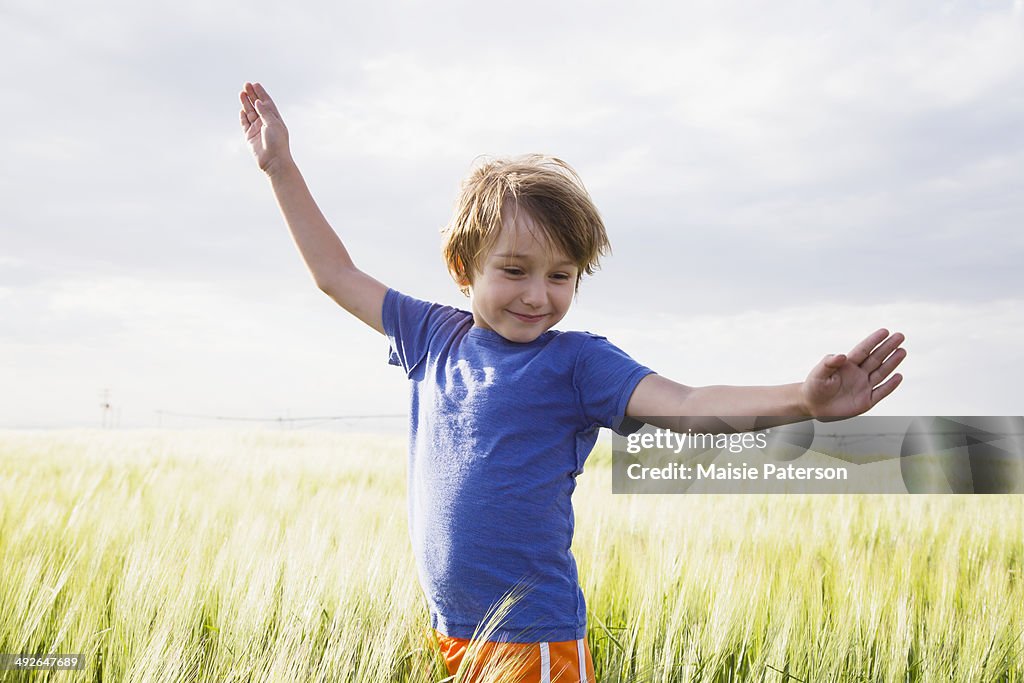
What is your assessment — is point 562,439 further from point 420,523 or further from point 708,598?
point 708,598

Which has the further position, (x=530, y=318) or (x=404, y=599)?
(x=404, y=599)

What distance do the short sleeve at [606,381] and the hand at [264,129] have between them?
1003 mm

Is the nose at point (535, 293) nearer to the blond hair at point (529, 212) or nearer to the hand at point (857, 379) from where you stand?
the blond hair at point (529, 212)

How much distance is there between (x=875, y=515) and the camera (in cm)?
354

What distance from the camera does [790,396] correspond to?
119 cm

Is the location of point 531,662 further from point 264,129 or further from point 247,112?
point 247,112

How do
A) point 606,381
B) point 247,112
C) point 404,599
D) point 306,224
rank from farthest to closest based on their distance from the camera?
point 247,112 < point 306,224 < point 404,599 < point 606,381

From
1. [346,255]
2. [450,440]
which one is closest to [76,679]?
[450,440]

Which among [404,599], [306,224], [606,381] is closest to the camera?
[606,381]

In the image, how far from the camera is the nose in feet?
4.83

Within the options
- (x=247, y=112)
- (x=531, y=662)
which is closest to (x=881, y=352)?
(x=531, y=662)

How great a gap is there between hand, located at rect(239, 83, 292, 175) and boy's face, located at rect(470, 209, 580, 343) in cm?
77

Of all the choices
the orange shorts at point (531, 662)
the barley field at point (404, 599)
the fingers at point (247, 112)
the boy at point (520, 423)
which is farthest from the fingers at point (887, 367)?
the fingers at point (247, 112)

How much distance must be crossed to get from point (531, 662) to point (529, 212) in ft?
2.71
